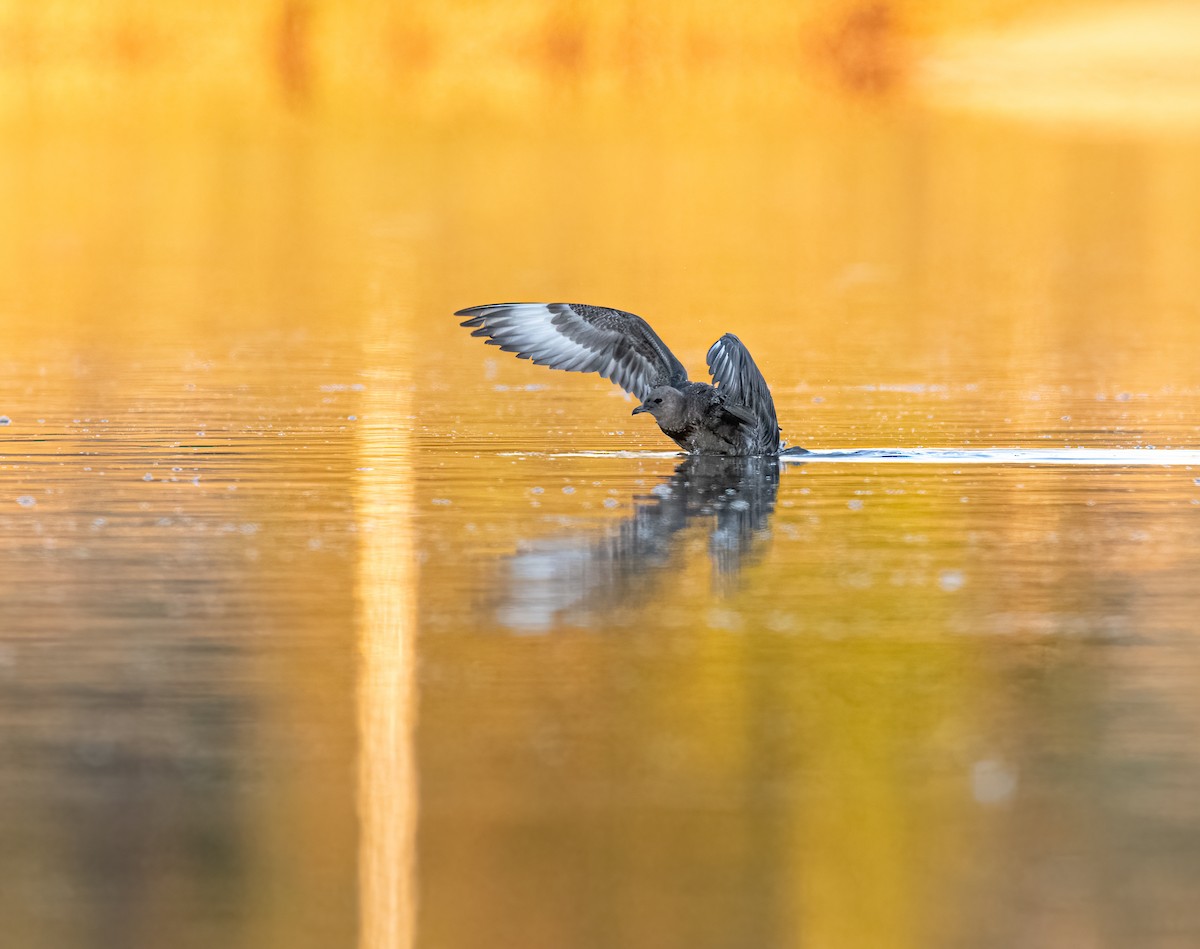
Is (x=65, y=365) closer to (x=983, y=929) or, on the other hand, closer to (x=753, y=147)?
(x=983, y=929)

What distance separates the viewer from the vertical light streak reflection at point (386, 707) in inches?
285

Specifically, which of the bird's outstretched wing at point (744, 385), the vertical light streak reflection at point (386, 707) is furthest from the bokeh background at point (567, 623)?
the bird's outstretched wing at point (744, 385)

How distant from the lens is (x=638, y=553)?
1252 cm

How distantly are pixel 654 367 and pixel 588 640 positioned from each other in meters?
7.14

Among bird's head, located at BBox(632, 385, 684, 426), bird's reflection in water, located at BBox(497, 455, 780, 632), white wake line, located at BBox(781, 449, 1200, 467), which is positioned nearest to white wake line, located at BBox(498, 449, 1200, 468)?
white wake line, located at BBox(781, 449, 1200, 467)

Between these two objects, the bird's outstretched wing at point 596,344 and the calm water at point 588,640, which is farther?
the bird's outstretched wing at point 596,344

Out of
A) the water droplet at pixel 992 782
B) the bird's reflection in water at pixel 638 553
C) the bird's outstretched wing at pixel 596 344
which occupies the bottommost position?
the water droplet at pixel 992 782

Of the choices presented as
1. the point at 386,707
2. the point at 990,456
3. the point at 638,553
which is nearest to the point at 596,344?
the point at 990,456

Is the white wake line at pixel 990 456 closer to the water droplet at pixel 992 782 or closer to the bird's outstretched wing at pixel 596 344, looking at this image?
the bird's outstretched wing at pixel 596 344

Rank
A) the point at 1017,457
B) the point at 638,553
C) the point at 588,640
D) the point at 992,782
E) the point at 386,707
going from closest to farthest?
the point at 992,782 → the point at 386,707 → the point at 588,640 → the point at 638,553 → the point at 1017,457

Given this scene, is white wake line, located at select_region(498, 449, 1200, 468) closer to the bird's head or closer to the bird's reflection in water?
the bird's head

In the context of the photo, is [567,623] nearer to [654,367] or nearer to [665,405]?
[665,405]

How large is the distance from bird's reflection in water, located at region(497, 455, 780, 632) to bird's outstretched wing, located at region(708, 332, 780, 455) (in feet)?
1.47

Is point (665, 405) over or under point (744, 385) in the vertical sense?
under
